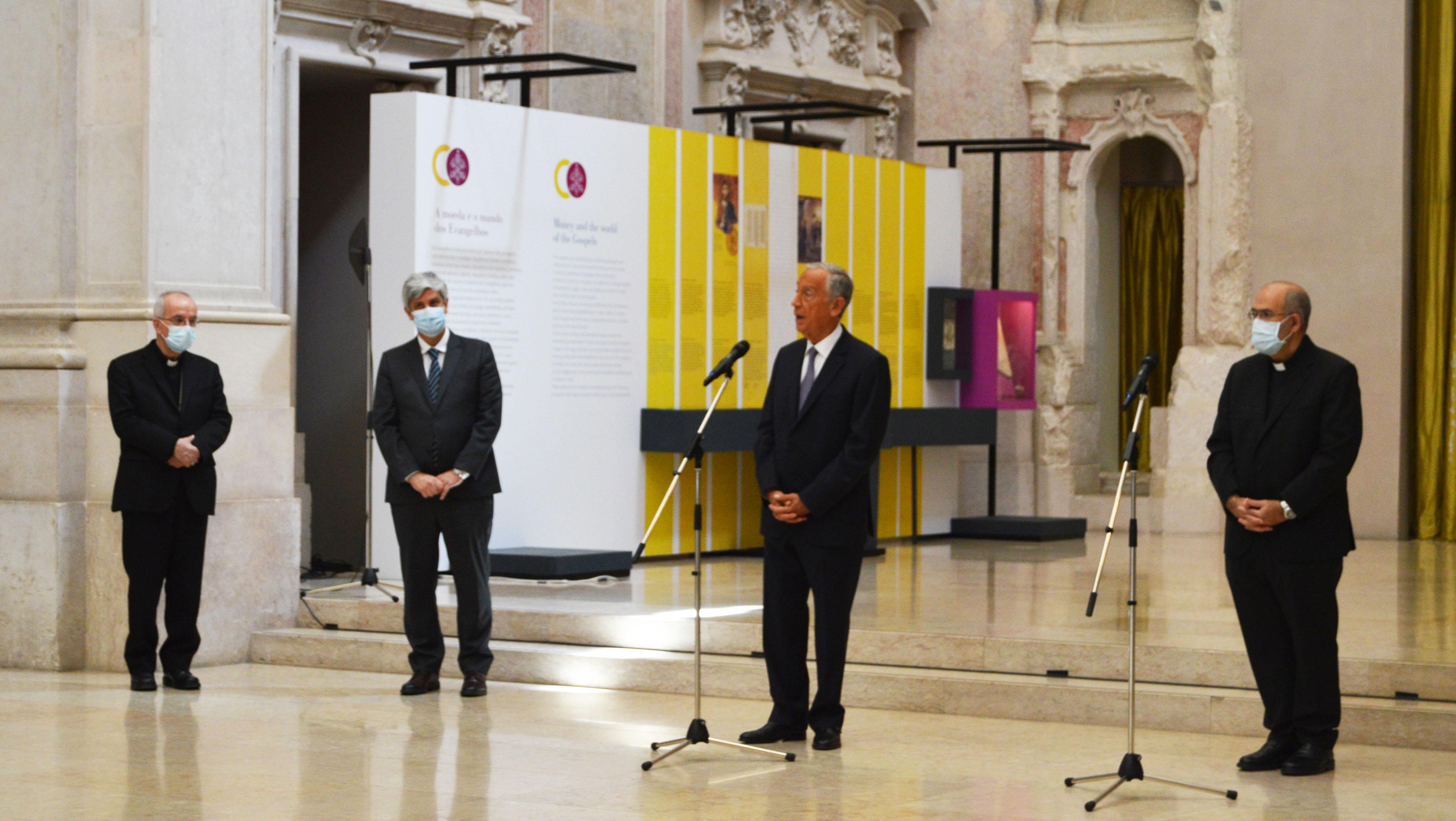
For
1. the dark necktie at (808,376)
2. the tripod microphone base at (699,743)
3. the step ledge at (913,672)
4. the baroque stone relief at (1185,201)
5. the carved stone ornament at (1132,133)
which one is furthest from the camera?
the carved stone ornament at (1132,133)

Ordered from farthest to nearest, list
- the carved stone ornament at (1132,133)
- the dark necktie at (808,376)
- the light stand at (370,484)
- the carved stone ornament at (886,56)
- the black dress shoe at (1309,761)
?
the carved stone ornament at (886,56)
the carved stone ornament at (1132,133)
the light stand at (370,484)
the dark necktie at (808,376)
the black dress shoe at (1309,761)

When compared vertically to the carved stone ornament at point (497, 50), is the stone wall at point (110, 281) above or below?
below

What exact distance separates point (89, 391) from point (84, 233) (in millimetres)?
764

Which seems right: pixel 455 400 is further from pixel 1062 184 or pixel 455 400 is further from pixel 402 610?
pixel 1062 184

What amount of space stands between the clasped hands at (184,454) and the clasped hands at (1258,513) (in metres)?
4.33

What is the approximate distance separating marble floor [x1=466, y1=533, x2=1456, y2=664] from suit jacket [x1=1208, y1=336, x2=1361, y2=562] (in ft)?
4.11

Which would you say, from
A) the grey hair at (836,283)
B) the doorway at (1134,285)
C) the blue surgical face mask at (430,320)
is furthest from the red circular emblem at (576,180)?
the doorway at (1134,285)

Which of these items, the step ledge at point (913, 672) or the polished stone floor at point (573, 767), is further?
the step ledge at point (913, 672)

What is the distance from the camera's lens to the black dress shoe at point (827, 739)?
6.60 m

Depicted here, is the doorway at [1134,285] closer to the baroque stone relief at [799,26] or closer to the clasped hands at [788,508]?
the baroque stone relief at [799,26]

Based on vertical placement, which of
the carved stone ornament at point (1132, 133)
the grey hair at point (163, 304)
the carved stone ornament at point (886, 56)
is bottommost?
the grey hair at point (163, 304)

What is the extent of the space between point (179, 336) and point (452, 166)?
2.55m

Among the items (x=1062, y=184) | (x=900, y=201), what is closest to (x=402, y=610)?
(x=900, y=201)

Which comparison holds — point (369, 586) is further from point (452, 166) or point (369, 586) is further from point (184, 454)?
point (452, 166)
